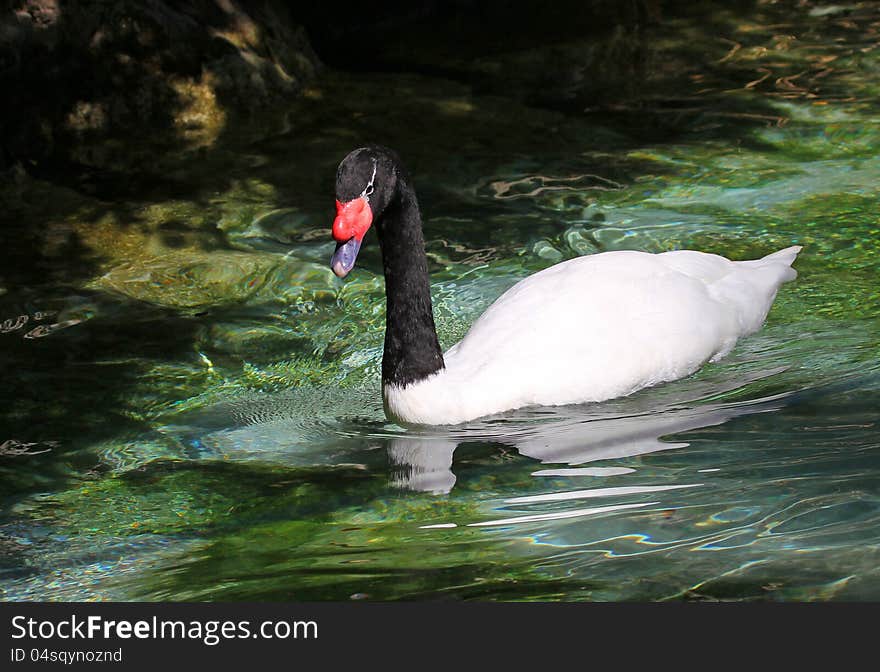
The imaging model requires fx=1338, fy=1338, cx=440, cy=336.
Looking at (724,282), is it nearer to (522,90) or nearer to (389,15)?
(522,90)

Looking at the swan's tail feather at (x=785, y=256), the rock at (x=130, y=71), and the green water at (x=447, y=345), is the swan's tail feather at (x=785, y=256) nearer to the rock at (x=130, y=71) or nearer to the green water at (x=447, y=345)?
the green water at (x=447, y=345)

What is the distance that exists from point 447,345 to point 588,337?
1.20 meters

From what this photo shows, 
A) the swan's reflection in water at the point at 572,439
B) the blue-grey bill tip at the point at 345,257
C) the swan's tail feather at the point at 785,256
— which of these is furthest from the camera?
the swan's tail feather at the point at 785,256

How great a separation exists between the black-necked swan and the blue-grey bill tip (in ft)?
0.64

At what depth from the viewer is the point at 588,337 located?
19.2 feet

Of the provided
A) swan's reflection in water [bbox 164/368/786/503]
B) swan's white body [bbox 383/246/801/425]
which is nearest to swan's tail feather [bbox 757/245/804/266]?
swan's white body [bbox 383/246/801/425]

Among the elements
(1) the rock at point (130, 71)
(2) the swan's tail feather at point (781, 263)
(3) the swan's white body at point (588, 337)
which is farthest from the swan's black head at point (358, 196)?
(1) the rock at point (130, 71)

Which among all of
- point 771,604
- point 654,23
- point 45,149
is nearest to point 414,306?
point 771,604

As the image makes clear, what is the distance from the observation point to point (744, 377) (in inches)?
238

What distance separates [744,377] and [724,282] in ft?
2.14

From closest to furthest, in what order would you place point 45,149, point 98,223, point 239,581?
point 239,581
point 98,223
point 45,149

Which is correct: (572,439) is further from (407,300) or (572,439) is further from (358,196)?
(358,196)

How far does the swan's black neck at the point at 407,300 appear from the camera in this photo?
5793 millimetres

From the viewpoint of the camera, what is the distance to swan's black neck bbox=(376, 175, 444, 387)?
579 centimetres
